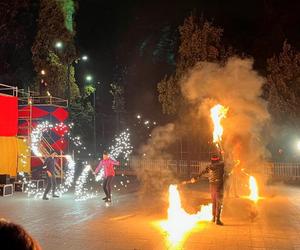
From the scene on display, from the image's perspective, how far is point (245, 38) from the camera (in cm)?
3072

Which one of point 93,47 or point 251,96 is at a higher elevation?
point 93,47

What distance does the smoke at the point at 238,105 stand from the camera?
19.7 meters

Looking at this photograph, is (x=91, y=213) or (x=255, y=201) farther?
(x=255, y=201)

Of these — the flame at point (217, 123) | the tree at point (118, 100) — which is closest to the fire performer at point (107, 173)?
the flame at point (217, 123)

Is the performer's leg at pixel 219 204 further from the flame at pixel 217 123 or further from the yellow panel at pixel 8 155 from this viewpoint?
the yellow panel at pixel 8 155

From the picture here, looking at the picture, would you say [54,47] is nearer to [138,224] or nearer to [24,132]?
[24,132]

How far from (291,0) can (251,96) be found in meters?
13.3

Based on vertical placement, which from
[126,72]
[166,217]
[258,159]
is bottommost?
[166,217]

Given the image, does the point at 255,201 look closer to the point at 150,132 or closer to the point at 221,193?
the point at 221,193

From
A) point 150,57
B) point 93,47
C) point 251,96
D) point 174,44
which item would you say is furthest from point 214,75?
point 93,47

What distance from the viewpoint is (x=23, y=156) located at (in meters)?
22.1

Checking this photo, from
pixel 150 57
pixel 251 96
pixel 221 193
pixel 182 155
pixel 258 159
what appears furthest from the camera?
pixel 150 57

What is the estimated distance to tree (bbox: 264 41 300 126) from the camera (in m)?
25.4

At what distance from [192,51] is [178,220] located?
17029mm
